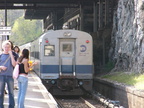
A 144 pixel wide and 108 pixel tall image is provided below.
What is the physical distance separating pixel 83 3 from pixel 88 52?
16.6 meters

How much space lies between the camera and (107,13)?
108ft

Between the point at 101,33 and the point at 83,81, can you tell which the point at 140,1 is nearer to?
the point at 83,81

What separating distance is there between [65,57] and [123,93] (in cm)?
396

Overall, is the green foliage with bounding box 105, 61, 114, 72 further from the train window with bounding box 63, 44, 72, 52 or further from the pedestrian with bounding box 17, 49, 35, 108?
the pedestrian with bounding box 17, 49, 35, 108

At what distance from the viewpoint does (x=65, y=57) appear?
2112 centimetres

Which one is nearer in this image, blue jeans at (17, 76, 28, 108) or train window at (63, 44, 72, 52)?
blue jeans at (17, 76, 28, 108)

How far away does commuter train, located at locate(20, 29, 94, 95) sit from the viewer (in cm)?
2097

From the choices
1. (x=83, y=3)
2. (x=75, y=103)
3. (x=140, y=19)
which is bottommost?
(x=75, y=103)

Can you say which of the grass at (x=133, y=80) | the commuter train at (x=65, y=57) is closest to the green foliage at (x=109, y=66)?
the grass at (x=133, y=80)

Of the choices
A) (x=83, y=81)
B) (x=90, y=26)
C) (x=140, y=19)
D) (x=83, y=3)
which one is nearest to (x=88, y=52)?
(x=83, y=81)

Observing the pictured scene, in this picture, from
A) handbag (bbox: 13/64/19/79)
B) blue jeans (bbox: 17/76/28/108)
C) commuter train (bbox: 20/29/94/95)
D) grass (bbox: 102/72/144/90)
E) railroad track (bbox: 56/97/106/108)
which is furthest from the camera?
commuter train (bbox: 20/29/94/95)

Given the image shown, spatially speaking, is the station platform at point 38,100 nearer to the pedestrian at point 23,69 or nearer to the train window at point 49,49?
the pedestrian at point 23,69

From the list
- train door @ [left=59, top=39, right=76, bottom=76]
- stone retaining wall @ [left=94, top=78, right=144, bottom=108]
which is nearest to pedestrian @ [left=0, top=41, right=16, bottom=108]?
stone retaining wall @ [left=94, top=78, right=144, bottom=108]

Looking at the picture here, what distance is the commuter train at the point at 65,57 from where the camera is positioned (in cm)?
2097
